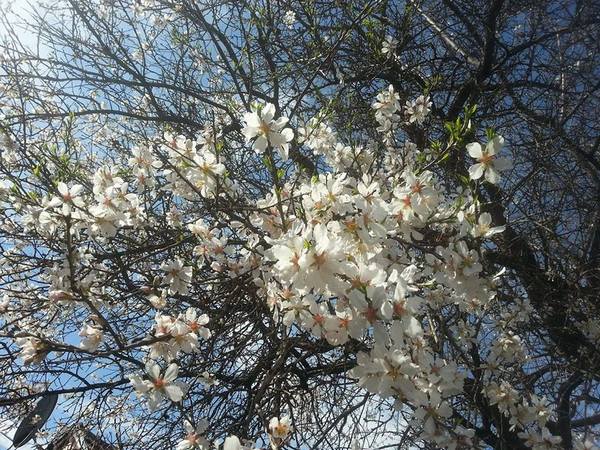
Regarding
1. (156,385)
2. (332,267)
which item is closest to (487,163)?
(332,267)

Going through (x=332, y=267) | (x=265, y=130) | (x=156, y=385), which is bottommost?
(x=332, y=267)

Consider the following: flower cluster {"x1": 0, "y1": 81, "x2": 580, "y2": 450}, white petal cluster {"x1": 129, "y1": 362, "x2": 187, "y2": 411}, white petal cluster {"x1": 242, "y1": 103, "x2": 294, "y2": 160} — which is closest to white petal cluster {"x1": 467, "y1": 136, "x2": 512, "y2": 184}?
flower cluster {"x1": 0, "y1": 81, "x2": 580, "y2": 450}

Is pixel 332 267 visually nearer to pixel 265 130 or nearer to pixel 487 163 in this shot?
pixel 265 130

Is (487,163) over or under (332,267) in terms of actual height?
over

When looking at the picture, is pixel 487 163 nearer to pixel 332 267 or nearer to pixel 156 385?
pixel 332 267

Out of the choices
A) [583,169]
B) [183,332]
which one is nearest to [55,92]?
[183,332]

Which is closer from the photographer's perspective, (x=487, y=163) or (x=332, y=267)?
(x=332, y=267)

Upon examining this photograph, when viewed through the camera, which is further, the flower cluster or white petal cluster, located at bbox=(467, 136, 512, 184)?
white petal cluster, located at bbox=(467, 136, 512, 184)

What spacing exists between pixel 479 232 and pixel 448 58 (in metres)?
3.56

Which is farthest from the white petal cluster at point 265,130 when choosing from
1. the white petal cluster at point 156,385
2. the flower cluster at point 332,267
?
the white petal cluster at point 156,385

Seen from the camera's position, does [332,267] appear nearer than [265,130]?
Yes

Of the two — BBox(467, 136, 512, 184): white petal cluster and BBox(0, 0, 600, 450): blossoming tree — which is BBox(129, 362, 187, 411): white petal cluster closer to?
BBox(0, 0, 600, 450): blossoming tree

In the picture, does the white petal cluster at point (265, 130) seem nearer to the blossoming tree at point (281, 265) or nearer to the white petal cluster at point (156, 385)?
the blossoming tree at point (281, 265)

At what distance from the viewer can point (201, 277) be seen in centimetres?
339
